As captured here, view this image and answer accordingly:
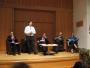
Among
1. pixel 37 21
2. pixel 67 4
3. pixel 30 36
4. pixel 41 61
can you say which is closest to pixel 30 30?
pixel 30 36

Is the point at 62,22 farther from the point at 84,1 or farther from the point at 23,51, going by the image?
the point at 23,51

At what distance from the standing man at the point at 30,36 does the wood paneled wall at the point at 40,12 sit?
2493 millimetres

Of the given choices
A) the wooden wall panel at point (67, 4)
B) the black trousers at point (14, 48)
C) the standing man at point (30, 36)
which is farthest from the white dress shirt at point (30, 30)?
the wooden wall panel at point (67, 4)

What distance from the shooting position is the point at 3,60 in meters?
7.49

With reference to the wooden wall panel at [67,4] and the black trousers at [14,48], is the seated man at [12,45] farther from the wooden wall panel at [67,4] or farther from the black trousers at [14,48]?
the wooden wall panel at [67,4]

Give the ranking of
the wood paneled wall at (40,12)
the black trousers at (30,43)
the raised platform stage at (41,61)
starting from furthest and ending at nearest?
the wood paneled wall at (40,12), the black trousers at (30,43), the raised platform stage at (41,61)

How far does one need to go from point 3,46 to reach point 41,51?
8.53ft

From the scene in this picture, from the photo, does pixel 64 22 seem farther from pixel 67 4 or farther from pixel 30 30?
pixel 30 30

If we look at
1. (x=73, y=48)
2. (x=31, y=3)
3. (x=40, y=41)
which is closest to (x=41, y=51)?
(x=40, y=41)

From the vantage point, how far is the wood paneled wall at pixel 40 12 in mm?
11773

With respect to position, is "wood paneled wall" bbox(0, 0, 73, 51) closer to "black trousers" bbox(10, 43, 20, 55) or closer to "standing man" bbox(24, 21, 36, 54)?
"black trousers" bbox(10, 43, 20, 55)

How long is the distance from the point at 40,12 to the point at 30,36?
11.0 feet

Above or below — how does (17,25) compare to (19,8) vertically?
below

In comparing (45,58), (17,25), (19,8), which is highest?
(19,8)
